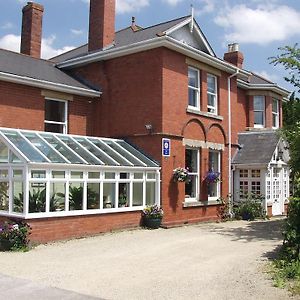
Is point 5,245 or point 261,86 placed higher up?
point 261,86

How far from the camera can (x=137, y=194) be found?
1559 centimetres

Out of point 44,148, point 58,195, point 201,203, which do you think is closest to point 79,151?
point 44,148

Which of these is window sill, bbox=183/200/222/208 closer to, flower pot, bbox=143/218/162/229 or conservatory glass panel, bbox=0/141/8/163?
flower pot, bbox=143/218/162/229

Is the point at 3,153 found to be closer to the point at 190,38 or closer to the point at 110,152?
the point at 110,152

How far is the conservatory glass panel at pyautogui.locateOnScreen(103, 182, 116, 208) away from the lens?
14.4 metres

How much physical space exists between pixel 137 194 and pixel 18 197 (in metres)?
4.53

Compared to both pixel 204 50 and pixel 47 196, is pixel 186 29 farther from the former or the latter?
pixel 47 196

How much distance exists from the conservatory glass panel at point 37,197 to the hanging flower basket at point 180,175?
5.62 meters

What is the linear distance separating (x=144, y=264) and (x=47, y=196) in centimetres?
409

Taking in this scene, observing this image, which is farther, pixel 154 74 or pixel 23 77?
pixel 154 74

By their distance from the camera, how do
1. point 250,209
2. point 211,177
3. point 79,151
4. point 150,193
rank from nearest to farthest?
point 79,151
point 150,193
point 211,177
point 250,209

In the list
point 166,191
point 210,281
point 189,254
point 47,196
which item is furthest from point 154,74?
point 210,281

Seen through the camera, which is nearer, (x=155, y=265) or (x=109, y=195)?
(x=155, y=265)

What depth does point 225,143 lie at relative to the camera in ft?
65.2
